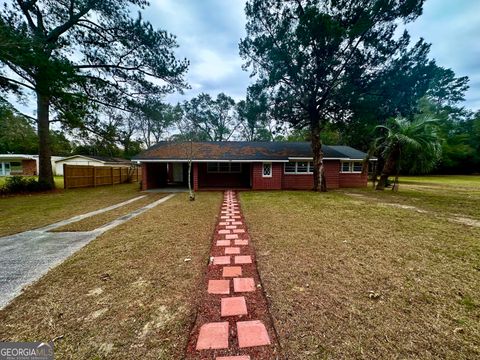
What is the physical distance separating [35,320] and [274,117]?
12.9 metres

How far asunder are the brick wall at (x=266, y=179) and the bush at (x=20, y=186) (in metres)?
13.2

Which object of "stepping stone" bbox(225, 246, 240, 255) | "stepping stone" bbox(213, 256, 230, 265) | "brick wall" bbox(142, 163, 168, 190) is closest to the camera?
"stepping stone" bbox(213, 256, 230, 265)

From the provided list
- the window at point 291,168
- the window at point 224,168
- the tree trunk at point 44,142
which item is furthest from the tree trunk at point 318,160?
the tree trunk at point 44,142

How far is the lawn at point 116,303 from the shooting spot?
1756mm

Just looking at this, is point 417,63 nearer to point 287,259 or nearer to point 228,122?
point 287,259

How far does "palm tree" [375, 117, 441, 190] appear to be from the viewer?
11.2 m

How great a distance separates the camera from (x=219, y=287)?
2.65m

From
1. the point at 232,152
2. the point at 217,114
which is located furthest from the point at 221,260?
the point at 217,114

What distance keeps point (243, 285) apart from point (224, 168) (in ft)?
42.6

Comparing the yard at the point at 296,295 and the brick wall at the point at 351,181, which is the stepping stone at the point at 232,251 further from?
the brick wall at the point at 351,181

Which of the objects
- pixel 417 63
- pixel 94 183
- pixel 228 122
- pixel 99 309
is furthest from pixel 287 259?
pixel 228 122

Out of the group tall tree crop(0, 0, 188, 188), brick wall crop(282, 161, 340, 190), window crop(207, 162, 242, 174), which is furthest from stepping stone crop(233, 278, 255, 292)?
window crop(207, 162, 242, 174)

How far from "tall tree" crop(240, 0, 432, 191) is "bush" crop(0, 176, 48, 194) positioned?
14800mm

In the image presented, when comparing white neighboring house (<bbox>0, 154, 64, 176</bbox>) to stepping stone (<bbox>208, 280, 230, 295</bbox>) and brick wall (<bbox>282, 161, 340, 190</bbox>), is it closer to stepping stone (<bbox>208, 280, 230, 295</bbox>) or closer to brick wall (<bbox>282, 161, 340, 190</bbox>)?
brick wall (<bbox>282, 161, 340, 190</bbox>)
